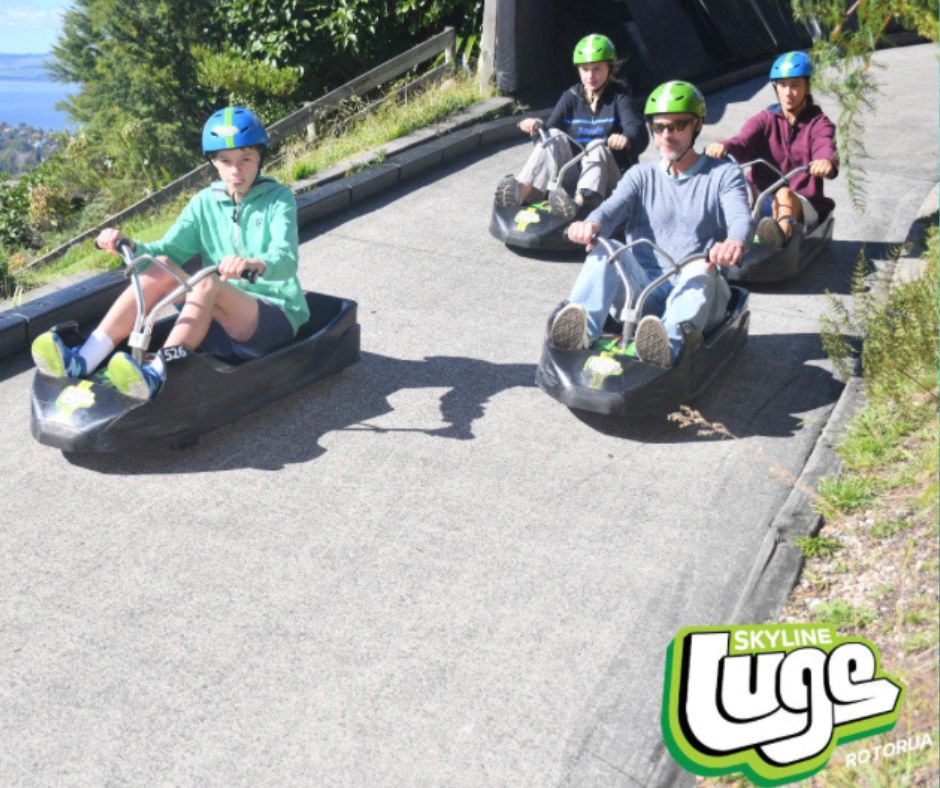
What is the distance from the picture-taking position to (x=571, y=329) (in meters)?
5.56

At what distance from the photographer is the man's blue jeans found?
5598 mm

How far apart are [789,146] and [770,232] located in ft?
2.35

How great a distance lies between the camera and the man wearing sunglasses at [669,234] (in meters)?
5.55

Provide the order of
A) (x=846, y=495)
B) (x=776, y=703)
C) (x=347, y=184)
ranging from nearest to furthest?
(x=776, y=703) < (x=846, y=495) < (x=347, y=184)

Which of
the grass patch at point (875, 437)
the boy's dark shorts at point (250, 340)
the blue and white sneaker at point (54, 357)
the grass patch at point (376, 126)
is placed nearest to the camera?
the grass patch at point (875, 437)

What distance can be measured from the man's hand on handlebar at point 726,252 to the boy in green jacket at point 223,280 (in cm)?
194

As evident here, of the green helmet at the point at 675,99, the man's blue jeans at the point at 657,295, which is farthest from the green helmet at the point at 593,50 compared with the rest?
the man's blue jeans at the point at 657,295

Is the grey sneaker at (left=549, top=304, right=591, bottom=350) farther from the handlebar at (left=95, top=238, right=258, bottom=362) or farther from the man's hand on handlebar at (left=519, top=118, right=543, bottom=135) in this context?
the man's hand on handlebar at (left=519, top=118, right=543, bottom=135)

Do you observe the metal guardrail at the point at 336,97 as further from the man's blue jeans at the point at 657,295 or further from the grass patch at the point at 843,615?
the grass patch at the point at 843,615

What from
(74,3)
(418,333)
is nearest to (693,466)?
(418,333)

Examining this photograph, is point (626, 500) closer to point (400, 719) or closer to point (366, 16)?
point (400, 719)

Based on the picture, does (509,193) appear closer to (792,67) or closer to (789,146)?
(789,146)

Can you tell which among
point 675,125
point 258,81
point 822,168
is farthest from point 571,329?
point 258,81

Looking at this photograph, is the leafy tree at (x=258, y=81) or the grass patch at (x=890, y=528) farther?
the leafy tree at (x=258, y=81)
